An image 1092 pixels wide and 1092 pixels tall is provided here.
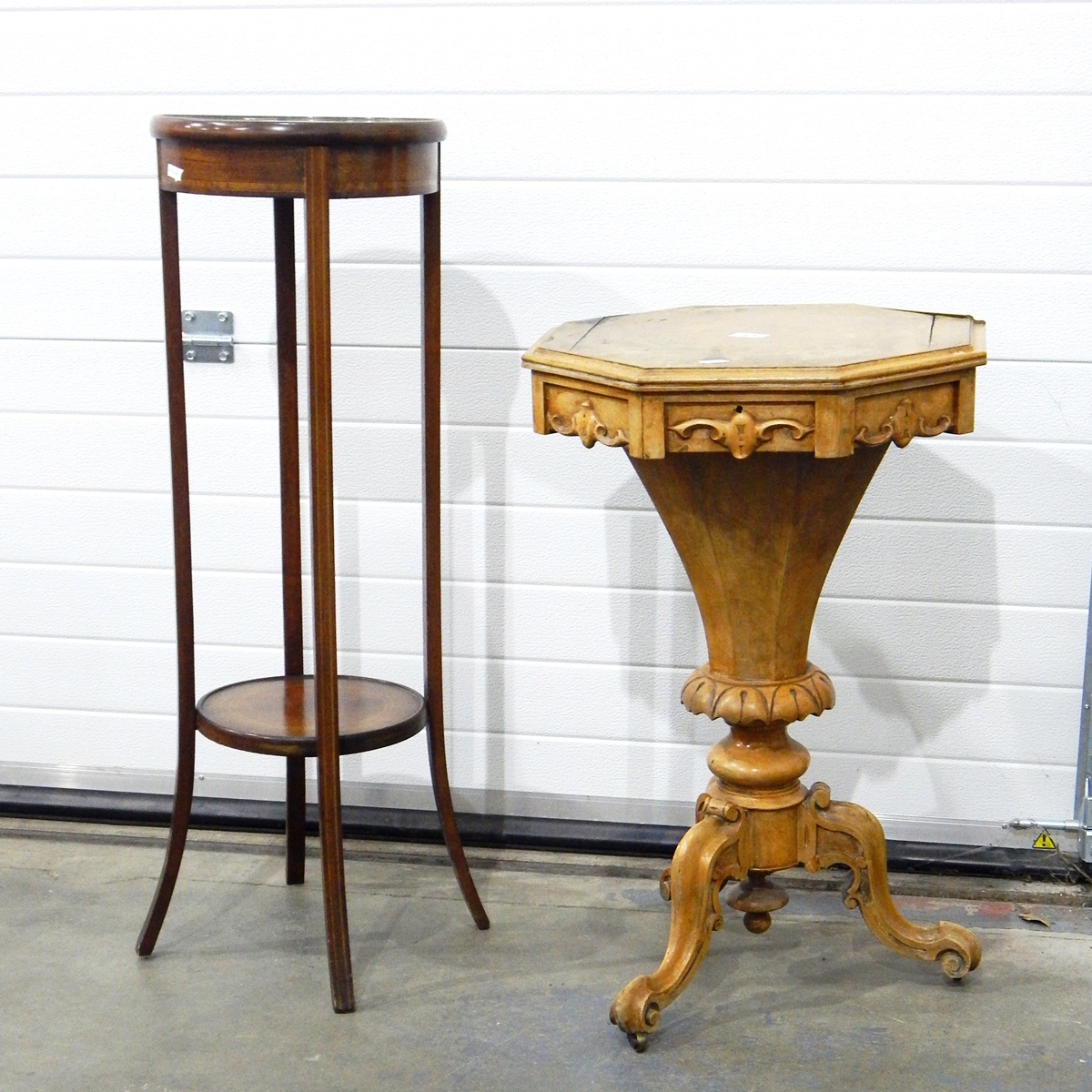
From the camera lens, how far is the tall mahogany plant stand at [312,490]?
2346 mm

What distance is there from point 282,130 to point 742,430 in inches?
32.6

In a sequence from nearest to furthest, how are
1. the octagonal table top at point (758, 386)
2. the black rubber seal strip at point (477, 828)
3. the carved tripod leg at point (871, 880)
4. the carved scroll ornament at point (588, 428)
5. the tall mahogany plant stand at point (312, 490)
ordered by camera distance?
1. the octagonal table top at point (758, 386)
2. the carved scroll ornament at point (588, 428)
3. the tall mahogany plant stand at point (312, 490)
4. the carved tripod leg at point (871, 880)
5. the black rubber seal strip at point (477, 828)

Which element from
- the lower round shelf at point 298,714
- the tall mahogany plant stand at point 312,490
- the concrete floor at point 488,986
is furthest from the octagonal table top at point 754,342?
the concrete floor at point 488,986

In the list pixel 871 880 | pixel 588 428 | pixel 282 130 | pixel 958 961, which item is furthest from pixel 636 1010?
pixel 282 130

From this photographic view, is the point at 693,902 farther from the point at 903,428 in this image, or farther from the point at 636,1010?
the point at 903,428

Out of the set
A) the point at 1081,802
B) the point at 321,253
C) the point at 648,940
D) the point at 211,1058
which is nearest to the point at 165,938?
the point at 211,1058

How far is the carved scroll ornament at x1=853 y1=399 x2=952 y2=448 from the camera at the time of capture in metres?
2.20

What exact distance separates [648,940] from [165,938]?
900mm

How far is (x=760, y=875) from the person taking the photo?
2.69 meters

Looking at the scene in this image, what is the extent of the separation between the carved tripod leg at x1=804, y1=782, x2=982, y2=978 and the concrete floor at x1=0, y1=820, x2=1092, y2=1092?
65 millimetres

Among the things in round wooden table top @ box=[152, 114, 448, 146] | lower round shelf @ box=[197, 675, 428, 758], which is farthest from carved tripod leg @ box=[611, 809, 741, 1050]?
round wooden table top @ box=[152, 114, 448, 146]

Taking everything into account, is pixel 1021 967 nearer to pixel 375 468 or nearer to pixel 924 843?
pixel 924 843

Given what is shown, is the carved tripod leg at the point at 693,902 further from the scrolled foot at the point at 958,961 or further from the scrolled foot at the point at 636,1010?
the scrolled foot at the point at 958,961

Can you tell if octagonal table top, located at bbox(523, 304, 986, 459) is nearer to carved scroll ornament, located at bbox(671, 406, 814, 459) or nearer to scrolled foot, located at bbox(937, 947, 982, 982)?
carved scroll ornament, located at bbox(671, 406, 814, 459)
